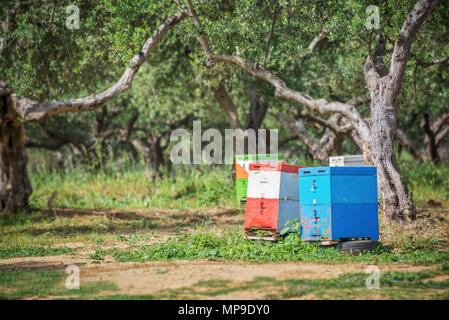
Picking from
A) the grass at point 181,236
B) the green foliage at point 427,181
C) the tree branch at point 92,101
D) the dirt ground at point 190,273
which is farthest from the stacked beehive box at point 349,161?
the dirt ground at point 190,273

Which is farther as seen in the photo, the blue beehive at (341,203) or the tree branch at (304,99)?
the tree branch at (304,99)

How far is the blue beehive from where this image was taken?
8.52 meters

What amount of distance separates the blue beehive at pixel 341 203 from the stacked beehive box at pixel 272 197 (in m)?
0.66

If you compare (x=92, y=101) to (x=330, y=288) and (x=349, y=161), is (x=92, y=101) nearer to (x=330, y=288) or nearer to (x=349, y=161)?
(x=349, y=161)

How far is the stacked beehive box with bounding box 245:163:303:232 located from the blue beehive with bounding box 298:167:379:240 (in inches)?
26.0

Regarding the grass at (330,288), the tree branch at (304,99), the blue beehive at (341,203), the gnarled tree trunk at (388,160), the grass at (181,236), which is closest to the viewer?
the grass at (330,288)

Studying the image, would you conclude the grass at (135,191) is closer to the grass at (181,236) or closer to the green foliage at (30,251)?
the grass at (181,236)

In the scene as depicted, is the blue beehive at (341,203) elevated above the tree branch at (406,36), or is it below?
below

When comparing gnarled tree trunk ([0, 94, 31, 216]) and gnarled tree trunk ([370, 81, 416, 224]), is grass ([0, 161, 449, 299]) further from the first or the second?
gnarled tree trunk ([0, 94, 31, 216])

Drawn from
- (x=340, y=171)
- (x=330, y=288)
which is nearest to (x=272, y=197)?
(x=340, y=171)

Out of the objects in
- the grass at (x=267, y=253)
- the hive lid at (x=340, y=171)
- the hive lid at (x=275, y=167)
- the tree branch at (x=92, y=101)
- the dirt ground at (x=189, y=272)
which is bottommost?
the dirt ground at (x=189, y=272)

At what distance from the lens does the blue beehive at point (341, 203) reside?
852cm

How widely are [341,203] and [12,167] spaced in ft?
34.9
